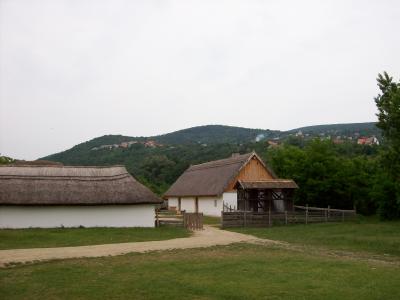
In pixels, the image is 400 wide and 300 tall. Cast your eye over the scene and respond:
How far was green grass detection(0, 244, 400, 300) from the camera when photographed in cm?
1068

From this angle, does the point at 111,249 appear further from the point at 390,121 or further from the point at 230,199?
the point at 230,199

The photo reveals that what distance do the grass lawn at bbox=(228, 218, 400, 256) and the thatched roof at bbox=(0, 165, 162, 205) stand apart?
6.91 meters

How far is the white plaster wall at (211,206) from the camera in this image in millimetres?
38519

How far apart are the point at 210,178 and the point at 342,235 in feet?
64.5

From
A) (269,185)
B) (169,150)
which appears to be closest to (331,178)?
(269,185)

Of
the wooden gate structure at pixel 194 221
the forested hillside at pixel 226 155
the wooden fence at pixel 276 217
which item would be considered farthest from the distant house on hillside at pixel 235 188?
→ the wooden gate structure at pixel 194 221

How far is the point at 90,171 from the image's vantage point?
31859 millimetres

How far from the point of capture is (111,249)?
18.7 metres

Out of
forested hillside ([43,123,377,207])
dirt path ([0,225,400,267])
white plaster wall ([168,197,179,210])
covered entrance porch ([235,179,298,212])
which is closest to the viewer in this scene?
dirt path ([0,225,400,267])

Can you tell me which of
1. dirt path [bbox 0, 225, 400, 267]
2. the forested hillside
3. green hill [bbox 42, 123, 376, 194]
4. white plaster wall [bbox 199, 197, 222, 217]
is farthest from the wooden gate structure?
green hill [bbox 42, 123, 376, 194]

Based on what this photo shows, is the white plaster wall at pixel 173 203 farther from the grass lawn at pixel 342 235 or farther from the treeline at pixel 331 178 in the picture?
the grass lawn at pixel 342 235

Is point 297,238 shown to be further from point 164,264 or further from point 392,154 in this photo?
point 164,264

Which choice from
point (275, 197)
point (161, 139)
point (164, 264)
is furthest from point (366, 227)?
point (161, 139)

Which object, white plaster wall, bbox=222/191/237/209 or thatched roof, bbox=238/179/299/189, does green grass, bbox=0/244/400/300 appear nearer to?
thatched roof, bbox=238/179/299/189
